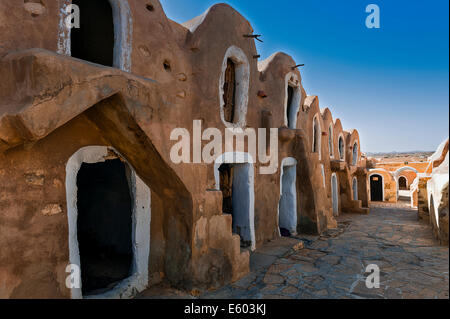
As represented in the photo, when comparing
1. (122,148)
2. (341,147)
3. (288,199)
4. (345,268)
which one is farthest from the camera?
(341,147)

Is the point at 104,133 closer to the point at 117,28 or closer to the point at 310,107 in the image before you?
the point at 117,28

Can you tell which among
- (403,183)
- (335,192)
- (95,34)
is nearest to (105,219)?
(95,34)

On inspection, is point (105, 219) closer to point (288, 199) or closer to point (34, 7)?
point (34, 7)

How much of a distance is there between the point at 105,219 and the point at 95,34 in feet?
12.3

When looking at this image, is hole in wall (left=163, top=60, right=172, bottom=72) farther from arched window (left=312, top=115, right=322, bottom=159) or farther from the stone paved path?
arched window (left=312, top=115, right=322, bottom=159)

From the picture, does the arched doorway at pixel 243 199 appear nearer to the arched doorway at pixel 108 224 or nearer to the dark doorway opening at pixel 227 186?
the dark doorway opening at pixel 227 186

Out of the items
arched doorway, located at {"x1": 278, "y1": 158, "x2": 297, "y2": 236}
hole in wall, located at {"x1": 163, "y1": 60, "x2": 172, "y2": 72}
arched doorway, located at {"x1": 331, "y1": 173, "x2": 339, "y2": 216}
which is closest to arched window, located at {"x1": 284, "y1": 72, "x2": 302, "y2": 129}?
arched doorway, located at {"x1": 278, "y1": 158, "x2": 297, "y2": 236}

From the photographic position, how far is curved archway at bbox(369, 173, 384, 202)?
22234 mm

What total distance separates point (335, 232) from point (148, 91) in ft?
26.5

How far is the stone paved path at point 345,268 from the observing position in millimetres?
4555

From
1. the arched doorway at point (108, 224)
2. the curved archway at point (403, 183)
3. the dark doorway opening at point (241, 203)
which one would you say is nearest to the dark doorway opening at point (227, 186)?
the dark doorway opening at point (241, 203)

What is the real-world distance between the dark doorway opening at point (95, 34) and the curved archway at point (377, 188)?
75.3ft

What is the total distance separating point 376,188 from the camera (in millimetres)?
23000

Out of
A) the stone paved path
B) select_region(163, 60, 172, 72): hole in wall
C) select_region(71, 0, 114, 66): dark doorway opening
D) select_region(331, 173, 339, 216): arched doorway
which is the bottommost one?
the stone paved path
